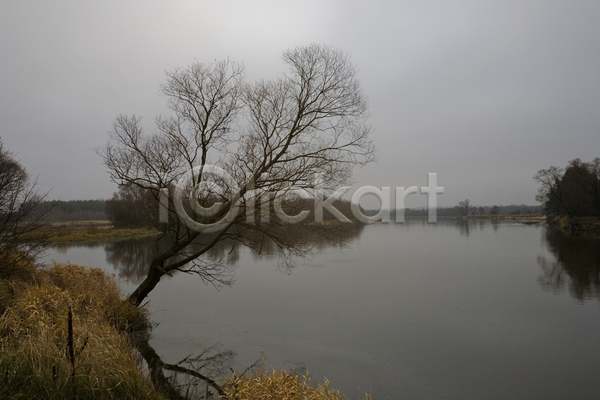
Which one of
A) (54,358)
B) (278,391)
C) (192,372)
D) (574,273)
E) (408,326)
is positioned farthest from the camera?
(574,273)

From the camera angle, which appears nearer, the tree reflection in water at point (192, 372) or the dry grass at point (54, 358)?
the dry grass at point (54, 358)

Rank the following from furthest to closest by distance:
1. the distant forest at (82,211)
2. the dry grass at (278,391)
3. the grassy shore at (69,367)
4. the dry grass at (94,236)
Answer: the distant forest at (82,211) → the dry grass at (94,236) → the dry grass at (278,391) → the grassy shore at (69,367)

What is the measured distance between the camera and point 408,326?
9.04 meters

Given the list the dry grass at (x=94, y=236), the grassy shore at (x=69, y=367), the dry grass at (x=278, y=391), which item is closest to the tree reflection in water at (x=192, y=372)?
the grassy shore at (x=69, y=367)

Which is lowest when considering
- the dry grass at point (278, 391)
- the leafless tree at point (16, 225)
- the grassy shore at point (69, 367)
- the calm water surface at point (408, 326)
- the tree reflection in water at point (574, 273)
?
the calm water surface at point (408, 326)

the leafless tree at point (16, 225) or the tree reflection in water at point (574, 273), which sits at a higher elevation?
the leafless tree at point (16, 225)

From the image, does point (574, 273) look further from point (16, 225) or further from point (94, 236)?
point (94, 236)

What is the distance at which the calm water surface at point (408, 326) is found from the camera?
21.2 feet

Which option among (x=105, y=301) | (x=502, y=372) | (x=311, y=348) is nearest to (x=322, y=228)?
(x=311, y=348)

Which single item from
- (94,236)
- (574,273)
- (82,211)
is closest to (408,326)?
(574,273)

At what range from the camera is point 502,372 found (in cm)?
663

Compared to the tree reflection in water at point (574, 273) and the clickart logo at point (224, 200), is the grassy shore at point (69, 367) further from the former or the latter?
the tree reflection in water at point (574, 273)

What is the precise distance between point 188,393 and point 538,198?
69272mm

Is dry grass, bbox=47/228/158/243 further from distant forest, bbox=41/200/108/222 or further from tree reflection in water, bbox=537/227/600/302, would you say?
distant forest, bbox=41/200/108/222
